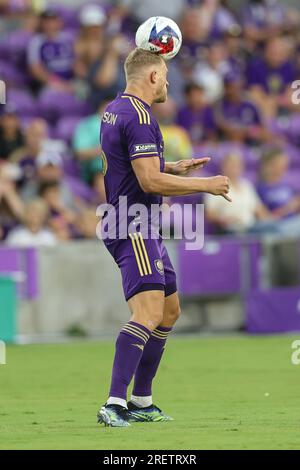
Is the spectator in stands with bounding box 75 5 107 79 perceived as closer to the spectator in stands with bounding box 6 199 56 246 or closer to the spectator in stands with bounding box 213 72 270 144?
the spectator in stands with bounding box 213 72 270 144

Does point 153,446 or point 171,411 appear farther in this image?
point 171,411

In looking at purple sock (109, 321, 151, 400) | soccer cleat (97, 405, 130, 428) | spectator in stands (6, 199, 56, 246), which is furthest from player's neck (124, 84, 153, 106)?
spectator in stands (6, 199, 56, 246)

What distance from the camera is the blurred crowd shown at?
51.8 feet

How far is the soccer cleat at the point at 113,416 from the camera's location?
746 centimetres

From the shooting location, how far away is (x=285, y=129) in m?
19.6

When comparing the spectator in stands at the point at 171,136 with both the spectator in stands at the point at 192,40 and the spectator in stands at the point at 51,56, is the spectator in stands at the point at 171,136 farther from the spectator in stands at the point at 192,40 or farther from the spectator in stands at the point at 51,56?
the spectator in stands at the point at 192,40

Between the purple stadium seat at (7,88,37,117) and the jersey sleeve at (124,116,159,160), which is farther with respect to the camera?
the purple stadium seat at (7,88,37,117)

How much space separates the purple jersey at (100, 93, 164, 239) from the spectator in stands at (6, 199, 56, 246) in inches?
282

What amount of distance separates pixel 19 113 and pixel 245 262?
4.52m

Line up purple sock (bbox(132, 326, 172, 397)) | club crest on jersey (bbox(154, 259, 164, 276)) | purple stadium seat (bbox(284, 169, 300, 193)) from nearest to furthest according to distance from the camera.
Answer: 1. club crest on jersey (bbox(154, 259, 164, 276))
2. purple sock (bbox(132, 326, 172, 397))
3. purple stadium seat (bbox(284, 169, 300, 193))
